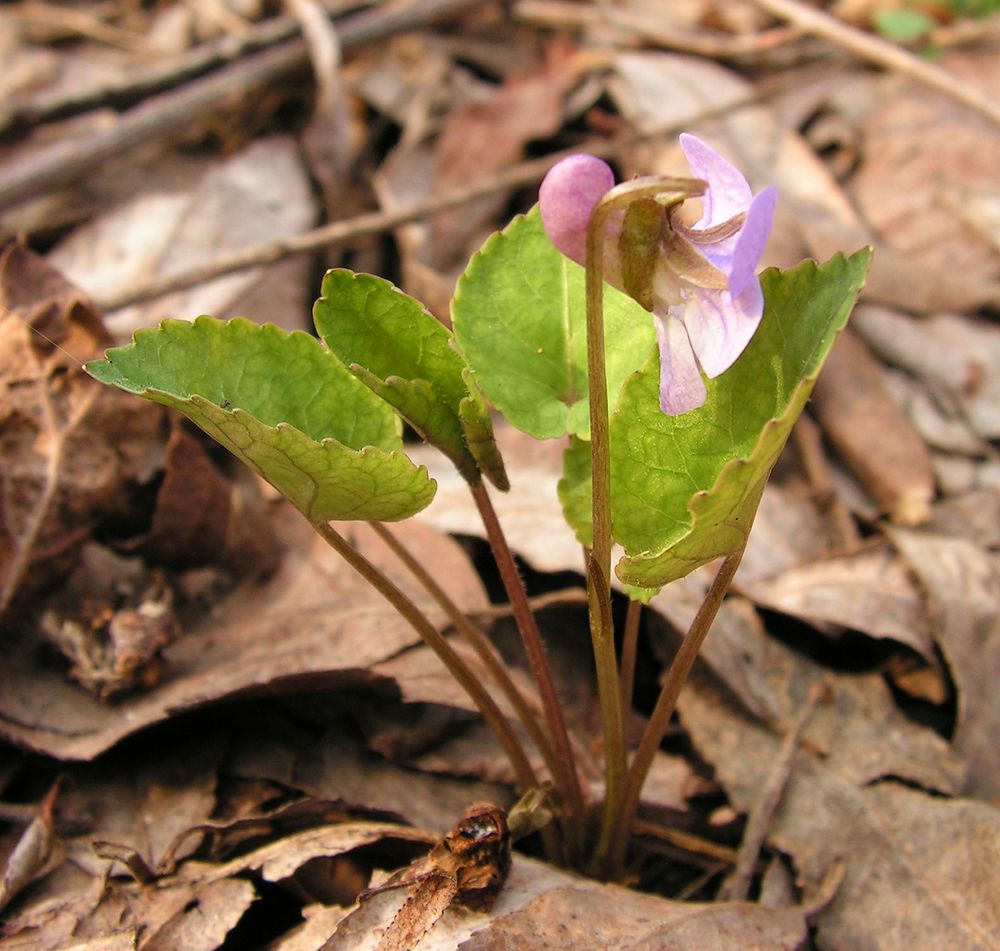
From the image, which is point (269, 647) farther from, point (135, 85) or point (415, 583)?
point (135, 85)

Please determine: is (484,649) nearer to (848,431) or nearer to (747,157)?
(848,431)

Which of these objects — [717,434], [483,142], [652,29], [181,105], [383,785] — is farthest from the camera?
[652,29]

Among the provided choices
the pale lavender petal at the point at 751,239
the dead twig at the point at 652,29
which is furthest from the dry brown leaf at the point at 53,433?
the dead twig at the point at 652,29

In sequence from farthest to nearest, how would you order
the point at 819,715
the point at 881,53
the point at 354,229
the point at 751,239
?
1. the point at 881,53
2. the point at 354,229
3. the point at 819,715
4. the point at 751,239

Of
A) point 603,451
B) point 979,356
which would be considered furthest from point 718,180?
point 979,356

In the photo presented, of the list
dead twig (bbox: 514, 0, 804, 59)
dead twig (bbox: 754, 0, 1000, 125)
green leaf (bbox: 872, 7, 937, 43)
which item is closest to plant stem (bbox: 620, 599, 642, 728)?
dead twig (bbox: 754, 0, 1000, 125)

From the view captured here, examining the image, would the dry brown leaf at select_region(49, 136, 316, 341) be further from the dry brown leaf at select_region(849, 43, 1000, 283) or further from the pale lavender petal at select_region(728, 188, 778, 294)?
the pale lavender petal at select_region(728, 188, 778, 294)

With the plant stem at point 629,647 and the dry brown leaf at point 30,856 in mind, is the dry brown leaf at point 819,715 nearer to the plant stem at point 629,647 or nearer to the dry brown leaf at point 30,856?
the plant stem at point 629,647
